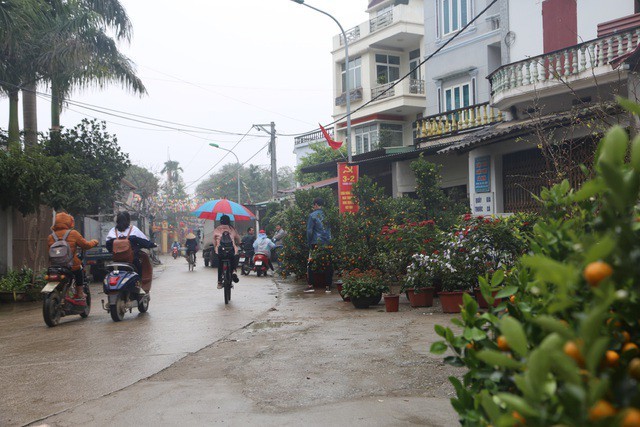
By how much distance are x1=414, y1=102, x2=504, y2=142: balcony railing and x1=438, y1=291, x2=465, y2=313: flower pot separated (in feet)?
37.7

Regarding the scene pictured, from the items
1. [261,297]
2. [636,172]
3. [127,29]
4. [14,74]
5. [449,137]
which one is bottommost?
[261,297]

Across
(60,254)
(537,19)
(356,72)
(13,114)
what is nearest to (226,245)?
(60,254)

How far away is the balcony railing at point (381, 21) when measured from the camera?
30.4m

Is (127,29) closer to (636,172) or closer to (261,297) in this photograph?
(261,297)

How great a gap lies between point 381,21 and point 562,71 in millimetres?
16917

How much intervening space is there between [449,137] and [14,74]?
47.5 feet

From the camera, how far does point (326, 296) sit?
41.6 feet

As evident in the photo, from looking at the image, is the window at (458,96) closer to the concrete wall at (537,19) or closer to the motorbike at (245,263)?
the concrete wall at (537,19)

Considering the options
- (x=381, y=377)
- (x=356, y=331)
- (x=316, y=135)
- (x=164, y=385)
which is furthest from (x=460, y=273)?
(x=316, y=135)

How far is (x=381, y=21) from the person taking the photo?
102ft

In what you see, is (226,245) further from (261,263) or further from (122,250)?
(261,263)

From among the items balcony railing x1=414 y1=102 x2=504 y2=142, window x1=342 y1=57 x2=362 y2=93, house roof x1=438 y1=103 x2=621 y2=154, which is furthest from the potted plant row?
window x1=342 y1=57 x2=362 y2=93

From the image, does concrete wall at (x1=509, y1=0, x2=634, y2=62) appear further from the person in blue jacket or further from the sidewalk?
the sidewalk

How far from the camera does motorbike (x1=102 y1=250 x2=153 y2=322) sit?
32.3 ft
